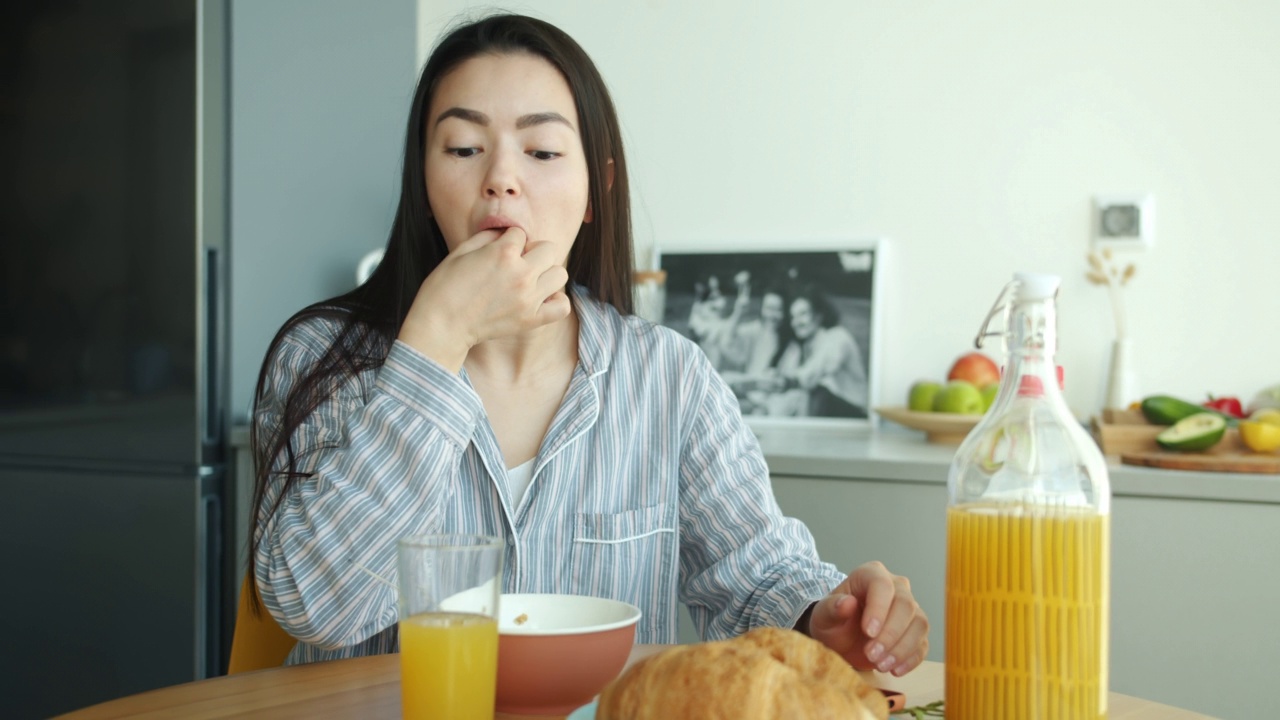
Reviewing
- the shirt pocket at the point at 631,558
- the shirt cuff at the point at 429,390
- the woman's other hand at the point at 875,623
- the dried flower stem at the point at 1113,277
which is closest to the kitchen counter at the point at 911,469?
the dried flower stem at the point at 1113,277

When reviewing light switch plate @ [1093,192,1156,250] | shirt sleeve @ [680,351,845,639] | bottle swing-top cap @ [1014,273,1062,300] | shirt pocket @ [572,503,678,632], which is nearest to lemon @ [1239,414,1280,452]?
light switch plate @ [1093,192,1156,250]

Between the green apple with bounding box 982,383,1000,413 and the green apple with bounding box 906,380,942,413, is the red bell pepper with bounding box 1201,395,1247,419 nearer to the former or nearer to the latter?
the green apple with bounding box 982,383,1000,413

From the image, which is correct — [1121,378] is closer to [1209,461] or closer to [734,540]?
[1209,461]

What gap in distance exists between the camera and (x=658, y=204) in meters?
A: 2.34

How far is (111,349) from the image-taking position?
1.99 meters

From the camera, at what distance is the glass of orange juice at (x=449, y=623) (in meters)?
0.62

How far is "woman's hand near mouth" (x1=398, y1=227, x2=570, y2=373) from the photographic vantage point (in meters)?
0.96

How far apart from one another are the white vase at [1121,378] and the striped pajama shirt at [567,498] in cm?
100

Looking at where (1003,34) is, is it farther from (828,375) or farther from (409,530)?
(409,530)

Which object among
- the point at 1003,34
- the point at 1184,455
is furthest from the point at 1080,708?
the point at 1003,34

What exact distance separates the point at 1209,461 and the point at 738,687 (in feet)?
4.21

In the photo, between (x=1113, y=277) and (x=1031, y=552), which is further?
(x=1113, y=277)

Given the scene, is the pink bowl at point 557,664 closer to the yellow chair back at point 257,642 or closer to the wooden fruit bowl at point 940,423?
the yellow chair back at point 257,642

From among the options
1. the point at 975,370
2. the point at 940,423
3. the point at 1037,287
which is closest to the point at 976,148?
the point at 975,370
